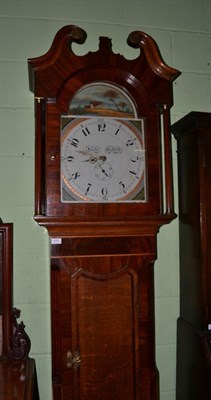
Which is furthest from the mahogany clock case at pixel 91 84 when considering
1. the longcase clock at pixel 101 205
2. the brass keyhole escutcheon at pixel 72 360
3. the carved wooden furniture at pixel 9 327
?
the brass keyhole escutcheon at pixel 72 360

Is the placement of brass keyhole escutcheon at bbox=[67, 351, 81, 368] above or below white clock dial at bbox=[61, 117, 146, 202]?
below

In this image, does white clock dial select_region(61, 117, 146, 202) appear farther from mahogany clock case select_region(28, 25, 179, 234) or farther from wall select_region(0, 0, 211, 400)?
wall select_region(0, 0, 211, 400)

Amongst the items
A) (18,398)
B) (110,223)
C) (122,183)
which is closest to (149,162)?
(122,183)

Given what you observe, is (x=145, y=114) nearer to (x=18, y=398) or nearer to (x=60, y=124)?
(x=60, y=124)

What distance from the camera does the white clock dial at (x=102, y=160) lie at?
117 centimetres

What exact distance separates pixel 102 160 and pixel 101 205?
6.2 inches

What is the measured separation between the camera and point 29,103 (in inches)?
53.0

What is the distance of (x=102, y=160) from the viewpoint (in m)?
1.20

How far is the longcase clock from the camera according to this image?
114 cm

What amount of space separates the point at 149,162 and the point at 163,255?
414 mm

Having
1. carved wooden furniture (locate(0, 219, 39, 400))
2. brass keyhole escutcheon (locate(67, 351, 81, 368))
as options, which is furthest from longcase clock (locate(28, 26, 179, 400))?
carved wooden furniture (locate(0, 219, 39, 400))

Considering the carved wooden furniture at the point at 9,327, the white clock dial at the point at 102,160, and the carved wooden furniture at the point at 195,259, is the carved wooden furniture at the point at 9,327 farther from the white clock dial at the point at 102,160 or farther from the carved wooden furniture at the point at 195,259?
the carved wooden furniture at the point at 195,259

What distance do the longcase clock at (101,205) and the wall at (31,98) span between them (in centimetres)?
19

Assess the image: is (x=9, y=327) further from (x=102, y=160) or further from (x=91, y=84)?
(x=91, y=84)
